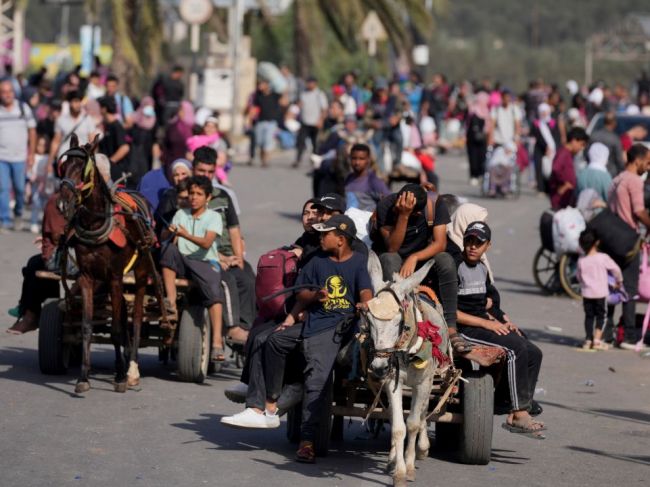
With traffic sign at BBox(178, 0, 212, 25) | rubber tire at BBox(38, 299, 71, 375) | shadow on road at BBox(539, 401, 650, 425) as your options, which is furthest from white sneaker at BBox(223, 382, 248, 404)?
traffic sign at BBox(178, 0, 212, 25)

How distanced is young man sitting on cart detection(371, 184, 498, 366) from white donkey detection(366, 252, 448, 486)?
573 mm

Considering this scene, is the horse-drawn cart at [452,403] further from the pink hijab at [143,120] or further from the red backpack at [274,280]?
the pink hijab at [143,120]

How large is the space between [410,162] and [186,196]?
9.31m

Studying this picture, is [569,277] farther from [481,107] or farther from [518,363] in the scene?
[481,107]

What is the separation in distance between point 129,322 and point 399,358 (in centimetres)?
398

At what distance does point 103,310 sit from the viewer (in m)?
12.4

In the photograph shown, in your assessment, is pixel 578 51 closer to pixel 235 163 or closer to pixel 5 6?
pixel 5 6

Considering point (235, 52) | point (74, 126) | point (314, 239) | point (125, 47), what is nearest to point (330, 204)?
point (314, 239)

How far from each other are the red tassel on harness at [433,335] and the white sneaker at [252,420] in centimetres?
113

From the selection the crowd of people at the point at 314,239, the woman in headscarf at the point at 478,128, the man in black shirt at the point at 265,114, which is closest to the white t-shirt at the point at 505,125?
the woman in headscarf at the point at 478,128

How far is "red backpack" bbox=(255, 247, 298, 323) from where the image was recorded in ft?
33.6

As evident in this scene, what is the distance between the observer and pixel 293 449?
1018cm

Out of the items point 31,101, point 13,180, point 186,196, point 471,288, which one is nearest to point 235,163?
point 31,101

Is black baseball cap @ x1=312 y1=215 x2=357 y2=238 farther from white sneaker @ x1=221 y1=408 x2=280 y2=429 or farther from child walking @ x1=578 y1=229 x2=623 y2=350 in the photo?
child walking @ x1=578 y1=229 x2=623 y2=350
